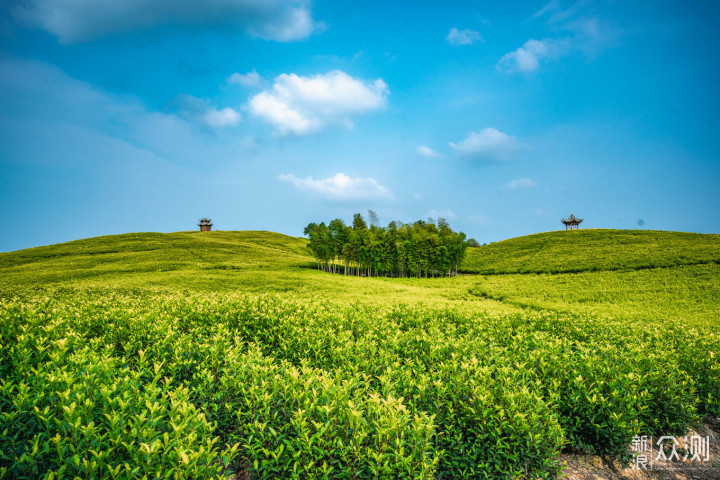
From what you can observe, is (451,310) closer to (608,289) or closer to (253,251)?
(608,289)

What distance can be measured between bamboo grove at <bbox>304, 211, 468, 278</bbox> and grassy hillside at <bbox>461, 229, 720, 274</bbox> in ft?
28.7

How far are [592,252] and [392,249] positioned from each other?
3896 cm

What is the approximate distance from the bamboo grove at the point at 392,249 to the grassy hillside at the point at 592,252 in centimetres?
875

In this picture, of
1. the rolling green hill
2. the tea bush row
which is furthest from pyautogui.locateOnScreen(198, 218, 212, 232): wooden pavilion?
the tea bush row

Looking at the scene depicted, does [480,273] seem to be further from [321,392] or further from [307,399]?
[307,399]

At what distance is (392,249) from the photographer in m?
66.6

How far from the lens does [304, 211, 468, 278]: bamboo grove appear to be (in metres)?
63.9

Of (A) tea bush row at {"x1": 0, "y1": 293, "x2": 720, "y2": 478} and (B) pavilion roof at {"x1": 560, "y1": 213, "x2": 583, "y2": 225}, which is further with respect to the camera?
(B) pavilion roof at {"x1": 560, "y1": 213, "x2": 583, "y2": 225}

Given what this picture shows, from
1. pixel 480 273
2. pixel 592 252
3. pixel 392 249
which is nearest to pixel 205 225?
pixel 392 249

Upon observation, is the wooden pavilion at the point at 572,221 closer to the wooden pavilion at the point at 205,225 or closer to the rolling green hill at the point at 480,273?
the rolling green hill at the point at 480,273

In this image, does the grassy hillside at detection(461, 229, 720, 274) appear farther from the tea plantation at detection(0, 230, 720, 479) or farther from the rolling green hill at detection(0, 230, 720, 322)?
the tea plantation at detection(0, 230, 720, 479)

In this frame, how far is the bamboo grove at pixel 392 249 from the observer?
2517 inches

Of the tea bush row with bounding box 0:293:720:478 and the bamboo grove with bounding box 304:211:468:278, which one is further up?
the bamboo grove with bounding box 304:211:468:278

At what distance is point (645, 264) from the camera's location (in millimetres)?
46500
